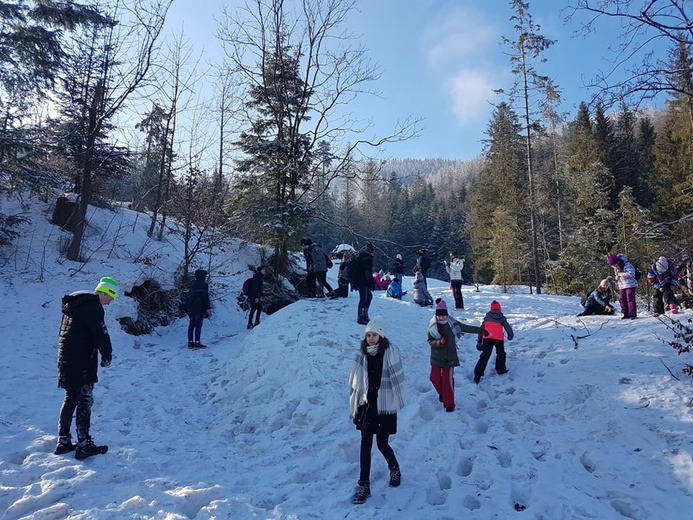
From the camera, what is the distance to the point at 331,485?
4.75m

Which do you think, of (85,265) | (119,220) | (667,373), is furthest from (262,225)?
(667,373)

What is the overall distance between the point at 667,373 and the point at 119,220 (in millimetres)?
19702

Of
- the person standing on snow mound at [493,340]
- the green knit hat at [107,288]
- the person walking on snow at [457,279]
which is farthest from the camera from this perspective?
Result: the person walking on snow at [457,279]

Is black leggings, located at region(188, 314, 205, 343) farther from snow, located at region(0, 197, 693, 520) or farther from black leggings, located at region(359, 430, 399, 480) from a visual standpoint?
black leggings, located at region(359, 430, 399, 480)

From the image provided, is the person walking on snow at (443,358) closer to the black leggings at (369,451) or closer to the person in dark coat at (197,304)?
the black leggings at (369,451)

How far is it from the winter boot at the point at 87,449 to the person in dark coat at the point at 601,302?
1129 cm

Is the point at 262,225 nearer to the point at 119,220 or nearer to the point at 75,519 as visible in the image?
the point at 119,220

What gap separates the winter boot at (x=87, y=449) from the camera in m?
4.98

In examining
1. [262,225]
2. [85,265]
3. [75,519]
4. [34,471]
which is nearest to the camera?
[75,519]

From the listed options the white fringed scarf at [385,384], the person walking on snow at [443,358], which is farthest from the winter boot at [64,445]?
the person walking on snow at [443,358]

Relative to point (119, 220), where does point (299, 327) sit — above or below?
below

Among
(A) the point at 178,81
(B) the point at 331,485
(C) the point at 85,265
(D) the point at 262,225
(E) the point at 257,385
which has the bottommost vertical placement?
(B) the point at 331,485

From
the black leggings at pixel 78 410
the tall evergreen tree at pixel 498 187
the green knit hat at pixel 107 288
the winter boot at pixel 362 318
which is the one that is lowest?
the black leggings at pixel 78 410

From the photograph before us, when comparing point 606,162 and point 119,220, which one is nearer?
point 119,220
